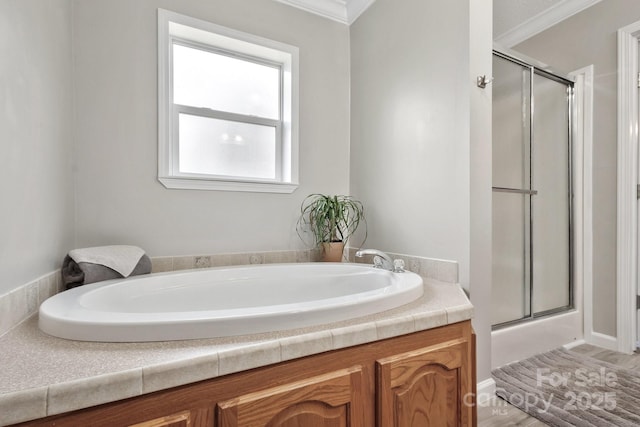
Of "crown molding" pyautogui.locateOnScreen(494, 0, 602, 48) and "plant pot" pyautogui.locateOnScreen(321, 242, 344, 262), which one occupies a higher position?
"crown molding" pyautogui.locateOnScreen(494, 0, 602, 48)

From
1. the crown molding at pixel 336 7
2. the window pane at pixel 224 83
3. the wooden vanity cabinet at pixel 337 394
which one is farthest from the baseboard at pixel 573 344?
the crown molding at pixel 336 7

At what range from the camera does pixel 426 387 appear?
1.07m

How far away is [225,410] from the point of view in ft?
2.41

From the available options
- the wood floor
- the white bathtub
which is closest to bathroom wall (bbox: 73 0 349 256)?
the white bathtub

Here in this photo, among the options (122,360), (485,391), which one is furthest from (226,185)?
(485,391)

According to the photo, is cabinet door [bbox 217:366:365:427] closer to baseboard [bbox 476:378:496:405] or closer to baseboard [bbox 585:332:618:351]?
baseboard [bbox 476:378:496:405]

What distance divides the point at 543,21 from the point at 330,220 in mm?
2521

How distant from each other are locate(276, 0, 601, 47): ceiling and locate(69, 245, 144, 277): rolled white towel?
1.88 m

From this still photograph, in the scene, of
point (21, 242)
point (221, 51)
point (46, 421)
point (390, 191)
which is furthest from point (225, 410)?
point (221, 51)

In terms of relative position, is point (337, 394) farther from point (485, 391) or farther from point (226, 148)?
point (226, 148)

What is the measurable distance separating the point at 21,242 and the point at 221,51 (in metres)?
1.62

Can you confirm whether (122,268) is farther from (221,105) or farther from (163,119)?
(221,105)

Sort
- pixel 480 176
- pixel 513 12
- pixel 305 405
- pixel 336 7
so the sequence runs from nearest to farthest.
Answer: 1. pixel 305 405
2. pixel 480 176
3. pixel 336 7
4. pixel 513 12

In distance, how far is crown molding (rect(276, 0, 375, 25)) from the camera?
7.33 feet
